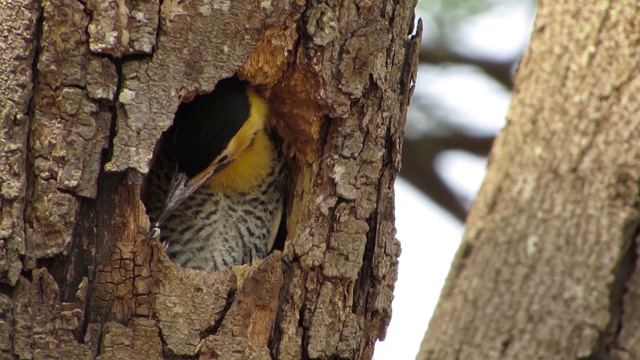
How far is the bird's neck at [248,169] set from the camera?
467 centimetres

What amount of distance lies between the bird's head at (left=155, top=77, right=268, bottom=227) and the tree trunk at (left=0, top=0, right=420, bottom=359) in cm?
42

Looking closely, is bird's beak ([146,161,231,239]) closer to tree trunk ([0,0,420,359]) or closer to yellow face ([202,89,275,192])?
yellow face ([202,89,275,192])

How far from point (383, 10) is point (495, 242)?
6.27ft

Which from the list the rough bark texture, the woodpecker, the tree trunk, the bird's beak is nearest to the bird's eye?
the woodpecker

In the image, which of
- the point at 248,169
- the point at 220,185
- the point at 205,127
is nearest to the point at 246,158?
the point at 248,169

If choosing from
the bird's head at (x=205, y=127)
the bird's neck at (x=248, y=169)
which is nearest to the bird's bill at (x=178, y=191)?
the bird's head at (x=205, y=127)

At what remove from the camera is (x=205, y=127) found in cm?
438

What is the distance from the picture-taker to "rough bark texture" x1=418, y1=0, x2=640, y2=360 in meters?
2.09

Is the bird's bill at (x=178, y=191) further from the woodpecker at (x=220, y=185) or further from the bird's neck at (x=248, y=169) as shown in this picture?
the bird's neck at (x=248, y=169)

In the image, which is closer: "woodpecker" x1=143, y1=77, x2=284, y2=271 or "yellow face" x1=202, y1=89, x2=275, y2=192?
"woodpecker" x1=143, y1=77, x2=284, y2=271

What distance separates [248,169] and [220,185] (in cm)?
16

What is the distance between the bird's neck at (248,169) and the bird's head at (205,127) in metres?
0.21

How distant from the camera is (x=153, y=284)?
138 inches

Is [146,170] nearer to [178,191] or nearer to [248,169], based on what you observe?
[178,191]
